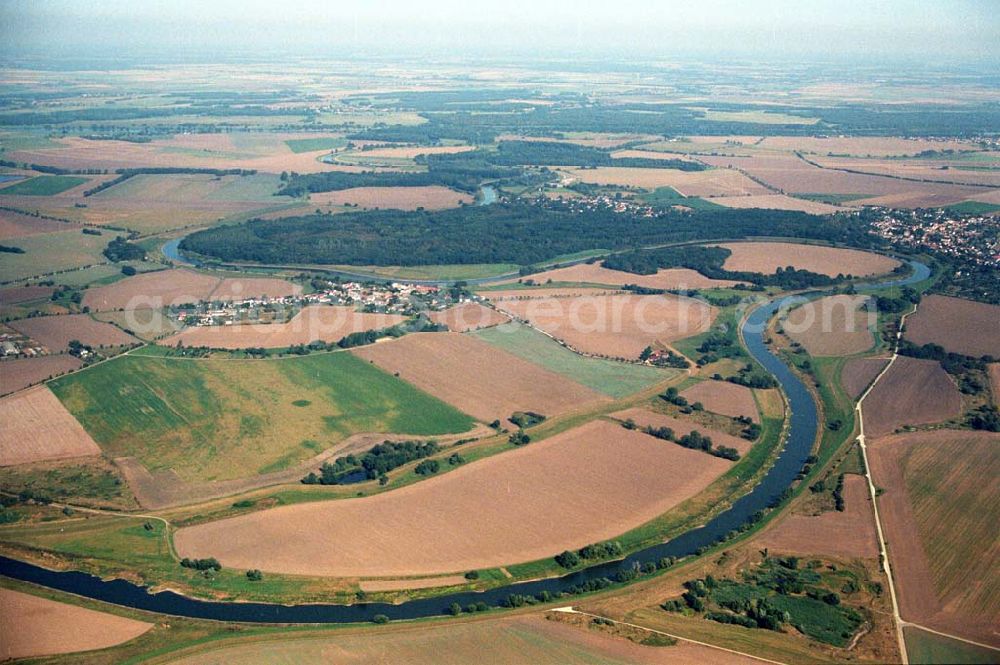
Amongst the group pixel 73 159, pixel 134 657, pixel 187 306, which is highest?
pixel 73 159

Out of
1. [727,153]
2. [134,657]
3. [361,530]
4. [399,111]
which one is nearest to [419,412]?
[361,530]

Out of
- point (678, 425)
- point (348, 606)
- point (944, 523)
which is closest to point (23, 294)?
point (348, 606)

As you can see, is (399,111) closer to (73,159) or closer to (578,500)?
(73,159)

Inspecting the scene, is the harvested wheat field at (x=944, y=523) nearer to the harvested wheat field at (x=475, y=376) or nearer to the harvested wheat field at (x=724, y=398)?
the harvested wheat field at (x=724, y=398)

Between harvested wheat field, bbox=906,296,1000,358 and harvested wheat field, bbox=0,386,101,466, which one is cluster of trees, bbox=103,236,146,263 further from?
harvested wheat field, bbox=906,296,1000,358

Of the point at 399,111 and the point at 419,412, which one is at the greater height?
the point at 399,111

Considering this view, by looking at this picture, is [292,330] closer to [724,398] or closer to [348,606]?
[724,398]

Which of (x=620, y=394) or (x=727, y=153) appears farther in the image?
(x=727, y=153)
